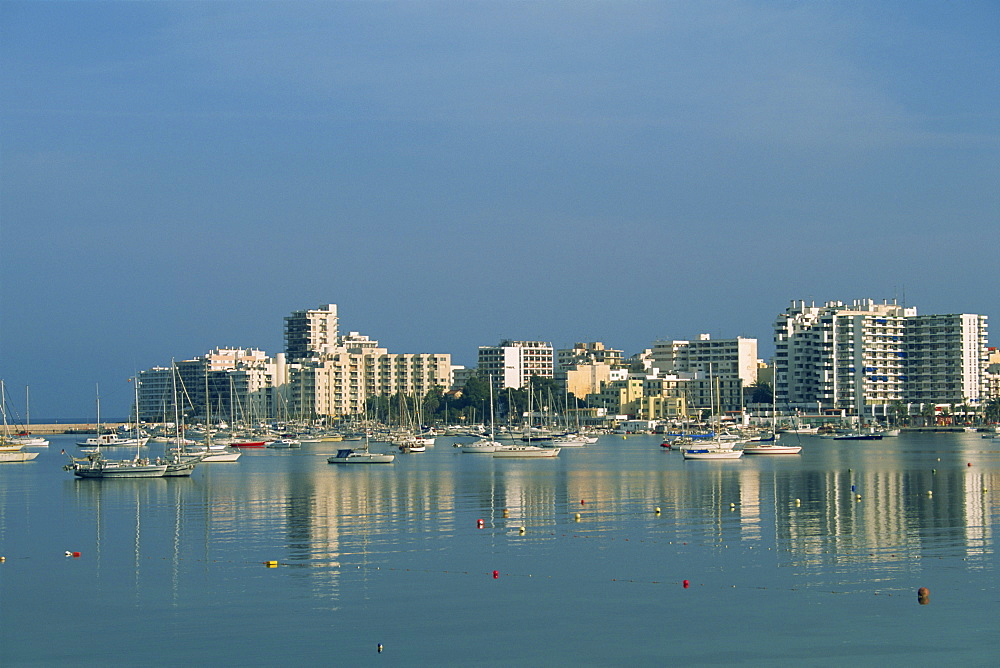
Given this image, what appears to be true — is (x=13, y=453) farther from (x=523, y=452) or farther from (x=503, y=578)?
(x=503, y=578)

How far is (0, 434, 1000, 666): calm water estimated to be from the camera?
2216 cm

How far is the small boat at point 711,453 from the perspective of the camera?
296 ft

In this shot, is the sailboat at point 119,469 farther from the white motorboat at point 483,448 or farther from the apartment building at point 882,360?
the apartment building at point 882,360

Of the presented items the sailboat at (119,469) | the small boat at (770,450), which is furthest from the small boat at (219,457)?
the small boat at (770,450)

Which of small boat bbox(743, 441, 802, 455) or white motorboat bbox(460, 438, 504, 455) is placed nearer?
small boat bbox(743, 441, 802, 455)

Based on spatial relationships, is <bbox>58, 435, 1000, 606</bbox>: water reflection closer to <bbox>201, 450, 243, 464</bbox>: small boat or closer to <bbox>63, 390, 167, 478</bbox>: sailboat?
<bbox>63, 390, 167, 478</bbox>: sailboat

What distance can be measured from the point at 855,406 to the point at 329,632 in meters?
171

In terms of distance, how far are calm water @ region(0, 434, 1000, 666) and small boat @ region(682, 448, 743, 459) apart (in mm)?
35524

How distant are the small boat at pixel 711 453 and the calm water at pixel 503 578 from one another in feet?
117

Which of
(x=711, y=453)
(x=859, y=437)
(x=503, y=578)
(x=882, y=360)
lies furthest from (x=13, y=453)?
(x=882, y=360)

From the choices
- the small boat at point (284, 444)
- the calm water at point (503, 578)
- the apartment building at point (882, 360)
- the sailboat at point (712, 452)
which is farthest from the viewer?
the apartment building at point (882, 360)

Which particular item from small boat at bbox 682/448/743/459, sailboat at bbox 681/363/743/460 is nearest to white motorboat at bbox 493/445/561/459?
sailboat at bbox 681/363/743/460

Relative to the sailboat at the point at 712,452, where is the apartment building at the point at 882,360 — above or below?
above

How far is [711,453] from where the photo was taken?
91.4 metres
